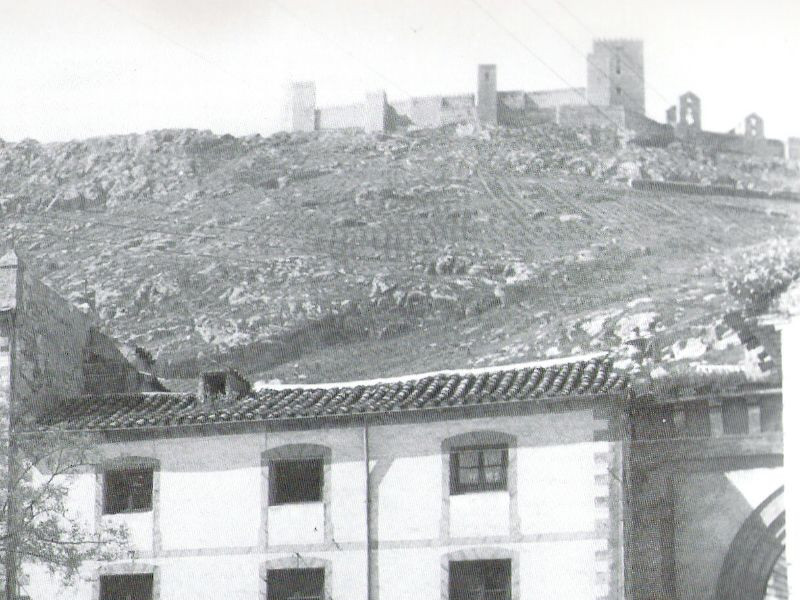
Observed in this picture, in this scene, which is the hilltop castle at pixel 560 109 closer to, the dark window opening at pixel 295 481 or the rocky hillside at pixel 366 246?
the rocky hillside at pixel 366 246

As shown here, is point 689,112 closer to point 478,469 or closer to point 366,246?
point 478,469

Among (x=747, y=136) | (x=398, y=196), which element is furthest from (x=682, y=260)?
(x=398, y=196)

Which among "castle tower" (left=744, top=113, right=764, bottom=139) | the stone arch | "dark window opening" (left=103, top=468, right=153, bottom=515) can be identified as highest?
"castle tower" (left=744, top=113, right=764, bottom=139)

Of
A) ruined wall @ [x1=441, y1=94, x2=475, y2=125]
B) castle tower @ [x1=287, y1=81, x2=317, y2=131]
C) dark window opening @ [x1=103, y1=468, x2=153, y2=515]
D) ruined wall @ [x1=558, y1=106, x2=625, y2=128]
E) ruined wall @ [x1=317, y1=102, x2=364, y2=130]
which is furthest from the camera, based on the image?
ruined wall @ [x1=558, y1=106, x2=625, y2=128]

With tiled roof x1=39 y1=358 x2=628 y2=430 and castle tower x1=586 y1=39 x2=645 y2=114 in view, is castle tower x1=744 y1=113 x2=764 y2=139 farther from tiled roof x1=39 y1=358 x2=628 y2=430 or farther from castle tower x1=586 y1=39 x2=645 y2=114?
tiled roof x1=39 y1=358 x2=628 y2=430

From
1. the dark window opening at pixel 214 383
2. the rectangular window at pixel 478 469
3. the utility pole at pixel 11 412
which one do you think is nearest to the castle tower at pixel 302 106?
the dark window opening at pixel 214 383

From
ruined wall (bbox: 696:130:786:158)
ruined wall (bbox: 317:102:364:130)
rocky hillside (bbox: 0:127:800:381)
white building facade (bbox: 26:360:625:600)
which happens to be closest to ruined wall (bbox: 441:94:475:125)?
rocky hillside (bbox: 0:127:800:381)
